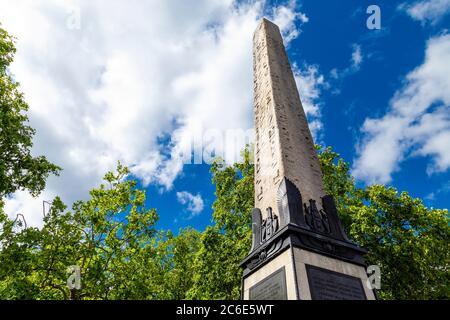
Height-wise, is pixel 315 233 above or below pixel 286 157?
below

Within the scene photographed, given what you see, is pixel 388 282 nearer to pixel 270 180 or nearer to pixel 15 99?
pixel 270 180

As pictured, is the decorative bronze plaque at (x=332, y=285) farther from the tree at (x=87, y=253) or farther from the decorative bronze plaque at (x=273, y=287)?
the tree at (x=87, y=253)

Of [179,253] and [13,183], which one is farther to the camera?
[179,253]

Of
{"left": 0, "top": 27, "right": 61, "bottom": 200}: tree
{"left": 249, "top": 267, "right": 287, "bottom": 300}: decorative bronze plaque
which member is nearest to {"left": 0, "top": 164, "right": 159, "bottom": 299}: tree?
{"left": 0, "top": 27, "right": 61, "bottom": 200}: tree

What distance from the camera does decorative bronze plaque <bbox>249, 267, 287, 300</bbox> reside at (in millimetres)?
4328

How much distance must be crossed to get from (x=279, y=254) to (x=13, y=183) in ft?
37.2

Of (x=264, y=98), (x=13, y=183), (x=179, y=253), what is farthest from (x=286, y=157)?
(x=179, y=253)

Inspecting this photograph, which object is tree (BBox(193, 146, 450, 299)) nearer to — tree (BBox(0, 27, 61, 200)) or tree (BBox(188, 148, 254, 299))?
tree (BBox(188, 148, 254, 299))

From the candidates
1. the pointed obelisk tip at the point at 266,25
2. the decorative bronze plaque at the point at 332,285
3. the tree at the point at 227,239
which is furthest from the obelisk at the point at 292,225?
the tree at the point at 227,239

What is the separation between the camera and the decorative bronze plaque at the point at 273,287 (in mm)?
4328

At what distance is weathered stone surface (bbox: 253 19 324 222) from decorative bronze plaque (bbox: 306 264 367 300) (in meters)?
1.38

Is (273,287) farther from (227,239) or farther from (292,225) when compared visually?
(227,239)

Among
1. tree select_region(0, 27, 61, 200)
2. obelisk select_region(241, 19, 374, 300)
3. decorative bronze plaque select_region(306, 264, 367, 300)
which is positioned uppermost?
tree select_region(0, 27, 61, 200)
